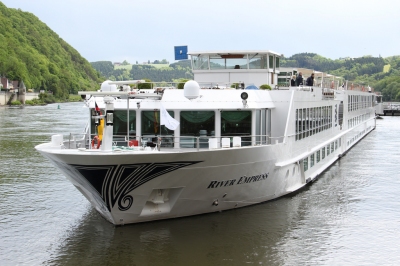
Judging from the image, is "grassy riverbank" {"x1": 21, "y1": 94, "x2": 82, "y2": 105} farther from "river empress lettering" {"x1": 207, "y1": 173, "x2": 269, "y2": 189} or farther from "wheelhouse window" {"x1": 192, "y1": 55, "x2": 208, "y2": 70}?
"river empress lettering" {"x1": 207, "y1": 173, "x2": 269, "y2": 189}

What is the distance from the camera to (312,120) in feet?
77.7

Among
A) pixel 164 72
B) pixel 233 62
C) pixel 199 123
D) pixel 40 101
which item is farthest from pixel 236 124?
pixel 40 101

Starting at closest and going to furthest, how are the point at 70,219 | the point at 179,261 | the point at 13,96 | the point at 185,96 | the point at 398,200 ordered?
the point at 179,261
the point at 185,96
the point at 70,219
the point at 398,200
the point at 13,96

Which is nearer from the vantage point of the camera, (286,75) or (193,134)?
(193,134)

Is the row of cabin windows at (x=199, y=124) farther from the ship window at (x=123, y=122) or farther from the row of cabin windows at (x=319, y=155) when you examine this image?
the row of cabin windows at (x=319, y=155)

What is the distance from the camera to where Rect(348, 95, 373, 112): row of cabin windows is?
129 feet

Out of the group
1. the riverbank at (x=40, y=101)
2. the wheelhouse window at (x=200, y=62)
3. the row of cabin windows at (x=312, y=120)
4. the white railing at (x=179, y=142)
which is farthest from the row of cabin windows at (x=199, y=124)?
the riverbank at (x=40, y=101)

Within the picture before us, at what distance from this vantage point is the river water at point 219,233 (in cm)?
1447

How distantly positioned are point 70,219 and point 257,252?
20.2 ft

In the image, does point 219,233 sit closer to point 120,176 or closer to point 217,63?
point 120,176

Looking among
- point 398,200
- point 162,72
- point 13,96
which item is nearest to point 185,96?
point 398,200

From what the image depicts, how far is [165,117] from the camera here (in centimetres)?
1592

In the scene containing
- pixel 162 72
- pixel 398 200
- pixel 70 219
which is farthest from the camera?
pixel 162 72

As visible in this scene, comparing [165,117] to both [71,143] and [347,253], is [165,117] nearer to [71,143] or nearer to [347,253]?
[71,143]
